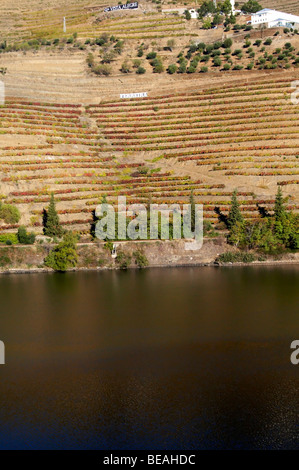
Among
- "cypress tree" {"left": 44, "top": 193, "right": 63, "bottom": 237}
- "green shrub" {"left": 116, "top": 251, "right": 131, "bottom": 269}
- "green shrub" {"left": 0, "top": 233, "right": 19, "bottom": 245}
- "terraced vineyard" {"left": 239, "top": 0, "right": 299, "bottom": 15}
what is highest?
"terraced vineyard" {"left": 239, "top": 0, "right": 299, "bottom": 15}

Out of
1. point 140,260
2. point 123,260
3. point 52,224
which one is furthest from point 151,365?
point 52,224

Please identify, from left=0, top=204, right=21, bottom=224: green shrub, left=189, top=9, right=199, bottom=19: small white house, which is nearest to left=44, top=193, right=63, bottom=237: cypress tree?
left=0, top=204, right=21, bottom=224: green shrub

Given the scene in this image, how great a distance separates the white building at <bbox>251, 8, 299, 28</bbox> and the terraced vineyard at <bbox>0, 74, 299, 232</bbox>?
813 inches

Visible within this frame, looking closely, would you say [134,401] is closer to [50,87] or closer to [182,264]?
[182,264]

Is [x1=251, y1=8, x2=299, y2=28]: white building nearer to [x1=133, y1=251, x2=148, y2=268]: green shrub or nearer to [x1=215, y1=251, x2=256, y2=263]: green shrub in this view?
[x1=215, y1=251, x2=256, y2=263]: green shrub

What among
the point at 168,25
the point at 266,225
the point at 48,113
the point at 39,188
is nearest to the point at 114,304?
the point at 266,225

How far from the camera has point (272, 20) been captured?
305 ft

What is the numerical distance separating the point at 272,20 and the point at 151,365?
8096cm

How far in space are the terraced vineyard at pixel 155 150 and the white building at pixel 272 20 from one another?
2064 cm

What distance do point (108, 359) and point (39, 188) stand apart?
1379 inches

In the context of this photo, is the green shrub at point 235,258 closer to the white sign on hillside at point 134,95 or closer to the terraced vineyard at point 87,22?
the white sign on hillside at point 134,95

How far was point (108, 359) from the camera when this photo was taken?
29125mm

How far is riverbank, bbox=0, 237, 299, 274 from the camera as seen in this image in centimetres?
5097

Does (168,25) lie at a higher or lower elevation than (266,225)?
higher
